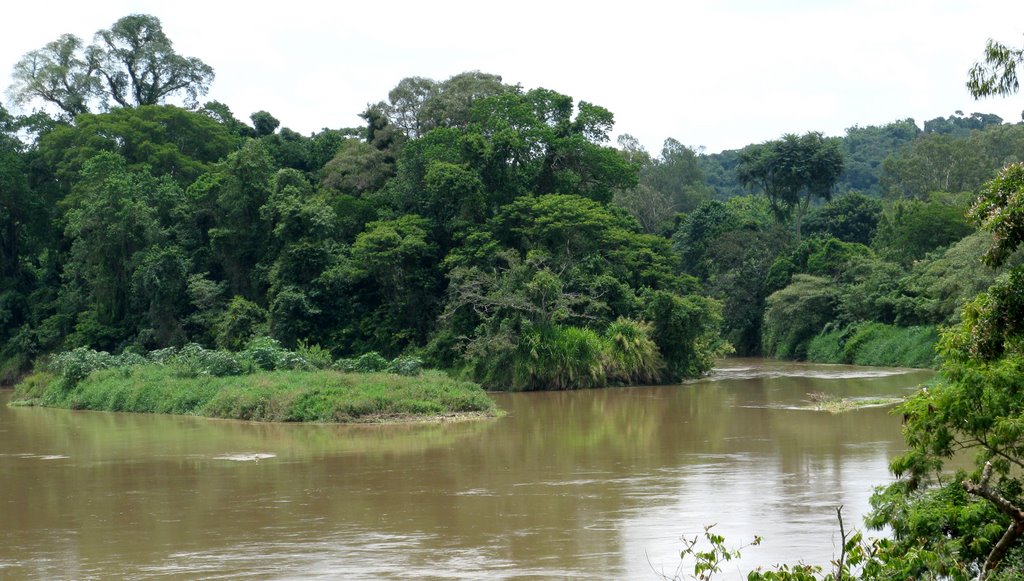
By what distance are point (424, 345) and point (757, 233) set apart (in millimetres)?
19632

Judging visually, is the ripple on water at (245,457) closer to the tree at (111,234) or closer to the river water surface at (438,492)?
the river water surface at (438,492)

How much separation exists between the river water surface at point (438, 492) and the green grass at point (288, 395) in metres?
0.68

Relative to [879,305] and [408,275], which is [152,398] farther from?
[879,305]

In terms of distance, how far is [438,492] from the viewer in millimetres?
17078

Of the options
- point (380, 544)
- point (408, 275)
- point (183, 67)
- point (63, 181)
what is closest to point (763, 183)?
point (408, 275)

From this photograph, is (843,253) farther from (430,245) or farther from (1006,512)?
(1006,512)

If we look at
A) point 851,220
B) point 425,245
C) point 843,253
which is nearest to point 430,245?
point 425,245

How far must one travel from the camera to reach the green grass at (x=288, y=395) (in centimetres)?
2575

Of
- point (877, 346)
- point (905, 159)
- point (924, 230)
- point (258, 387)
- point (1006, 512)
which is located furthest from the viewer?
point (905, 159)

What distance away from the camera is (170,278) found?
40188 mm

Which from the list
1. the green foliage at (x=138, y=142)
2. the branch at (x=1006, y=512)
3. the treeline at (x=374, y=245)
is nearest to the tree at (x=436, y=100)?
the treeline at (x=374, y=245)

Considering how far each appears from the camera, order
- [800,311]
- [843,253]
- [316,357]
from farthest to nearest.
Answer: [843,253] → [800,311] → [316,357]

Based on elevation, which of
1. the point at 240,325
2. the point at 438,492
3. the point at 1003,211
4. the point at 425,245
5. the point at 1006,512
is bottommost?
the point at 438,492

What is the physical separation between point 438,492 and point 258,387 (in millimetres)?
11794
